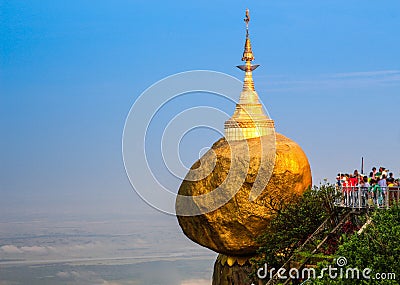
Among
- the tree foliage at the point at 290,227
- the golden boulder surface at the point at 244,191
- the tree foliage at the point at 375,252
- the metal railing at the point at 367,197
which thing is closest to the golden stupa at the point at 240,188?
the golden boulder surface at the point at 244,191

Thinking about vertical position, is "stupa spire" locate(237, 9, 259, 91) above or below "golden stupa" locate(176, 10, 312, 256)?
above

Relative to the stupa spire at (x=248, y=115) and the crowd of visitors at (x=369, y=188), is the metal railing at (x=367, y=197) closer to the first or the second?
the crowd of visitors at (x=369, y=188)

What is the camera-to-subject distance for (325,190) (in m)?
30.7

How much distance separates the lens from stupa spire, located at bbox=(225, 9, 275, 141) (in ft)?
117

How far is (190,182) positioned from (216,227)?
5.65 ft

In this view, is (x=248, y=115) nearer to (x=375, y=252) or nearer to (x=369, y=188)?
(x=369, y=188)

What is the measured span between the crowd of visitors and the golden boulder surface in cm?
147

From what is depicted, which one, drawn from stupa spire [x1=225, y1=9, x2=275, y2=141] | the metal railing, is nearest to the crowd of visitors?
the metal railing

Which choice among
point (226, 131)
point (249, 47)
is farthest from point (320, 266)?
point (249, 47)

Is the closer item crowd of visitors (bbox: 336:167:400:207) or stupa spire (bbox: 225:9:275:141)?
crowd of visitors (bbox: 336:167:400:207)

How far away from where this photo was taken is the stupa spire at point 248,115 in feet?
117

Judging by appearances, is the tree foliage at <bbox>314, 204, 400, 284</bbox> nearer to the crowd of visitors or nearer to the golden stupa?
the crowd of visitors

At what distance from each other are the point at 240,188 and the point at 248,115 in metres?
7.01

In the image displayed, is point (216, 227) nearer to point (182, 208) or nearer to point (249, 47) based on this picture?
point (182, 208)
